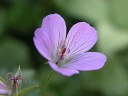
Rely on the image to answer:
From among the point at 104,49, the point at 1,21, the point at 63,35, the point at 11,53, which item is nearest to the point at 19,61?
the point at 11,53

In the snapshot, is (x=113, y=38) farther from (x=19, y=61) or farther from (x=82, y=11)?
(x=19, y=61)

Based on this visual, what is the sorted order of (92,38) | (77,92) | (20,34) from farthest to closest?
(20,34), (77,92), (92,38)

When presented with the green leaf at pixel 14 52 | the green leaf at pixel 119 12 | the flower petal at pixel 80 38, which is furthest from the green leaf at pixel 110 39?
the flower petal at pixel 80 38

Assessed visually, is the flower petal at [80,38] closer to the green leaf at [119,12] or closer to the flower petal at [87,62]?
the flower petal at [87,62]

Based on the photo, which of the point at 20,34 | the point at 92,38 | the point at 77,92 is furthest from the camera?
the point at 20,34

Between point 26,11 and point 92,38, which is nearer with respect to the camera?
point 92,38

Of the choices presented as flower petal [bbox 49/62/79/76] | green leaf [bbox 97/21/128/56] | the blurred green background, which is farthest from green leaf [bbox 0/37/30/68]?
flower petal [bbox 49/62/79/76]
